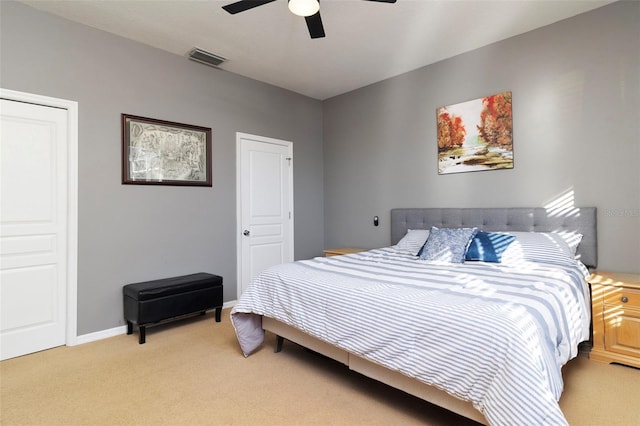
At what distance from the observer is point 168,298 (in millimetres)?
3230

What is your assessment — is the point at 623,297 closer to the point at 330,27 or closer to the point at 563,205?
the point at 563,205

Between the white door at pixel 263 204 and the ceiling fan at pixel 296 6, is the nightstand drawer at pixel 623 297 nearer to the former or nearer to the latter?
the ceiling fan at pixel 296 6

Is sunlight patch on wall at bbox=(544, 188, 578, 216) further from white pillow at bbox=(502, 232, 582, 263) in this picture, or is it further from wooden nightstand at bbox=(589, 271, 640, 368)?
wooden nightstand at bbox=(589, 271, 640, 368)

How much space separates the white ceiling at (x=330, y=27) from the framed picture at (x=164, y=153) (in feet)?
2.78

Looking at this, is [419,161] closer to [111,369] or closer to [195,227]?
[195,227]

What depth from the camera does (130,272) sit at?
3396 millimetres

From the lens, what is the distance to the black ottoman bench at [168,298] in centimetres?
308

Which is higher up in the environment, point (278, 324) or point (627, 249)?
point (627, 249)

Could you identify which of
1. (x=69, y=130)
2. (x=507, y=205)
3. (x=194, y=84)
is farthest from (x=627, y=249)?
(x=69, y=130)

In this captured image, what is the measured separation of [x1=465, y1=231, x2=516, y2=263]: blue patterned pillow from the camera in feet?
9.49

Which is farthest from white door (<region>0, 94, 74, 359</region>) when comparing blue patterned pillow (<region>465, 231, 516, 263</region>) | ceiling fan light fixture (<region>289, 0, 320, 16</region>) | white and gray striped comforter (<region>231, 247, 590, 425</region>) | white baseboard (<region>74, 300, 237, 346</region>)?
blue patterned pillow (<region>465, 231, 516, 263</region>)

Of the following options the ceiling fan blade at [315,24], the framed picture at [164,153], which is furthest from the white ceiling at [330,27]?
the framed picture at [164,153]

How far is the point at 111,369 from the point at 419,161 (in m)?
3.77

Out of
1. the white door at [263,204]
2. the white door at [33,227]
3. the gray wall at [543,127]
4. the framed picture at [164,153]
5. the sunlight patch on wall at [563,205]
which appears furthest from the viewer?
the white door at [263,204]
